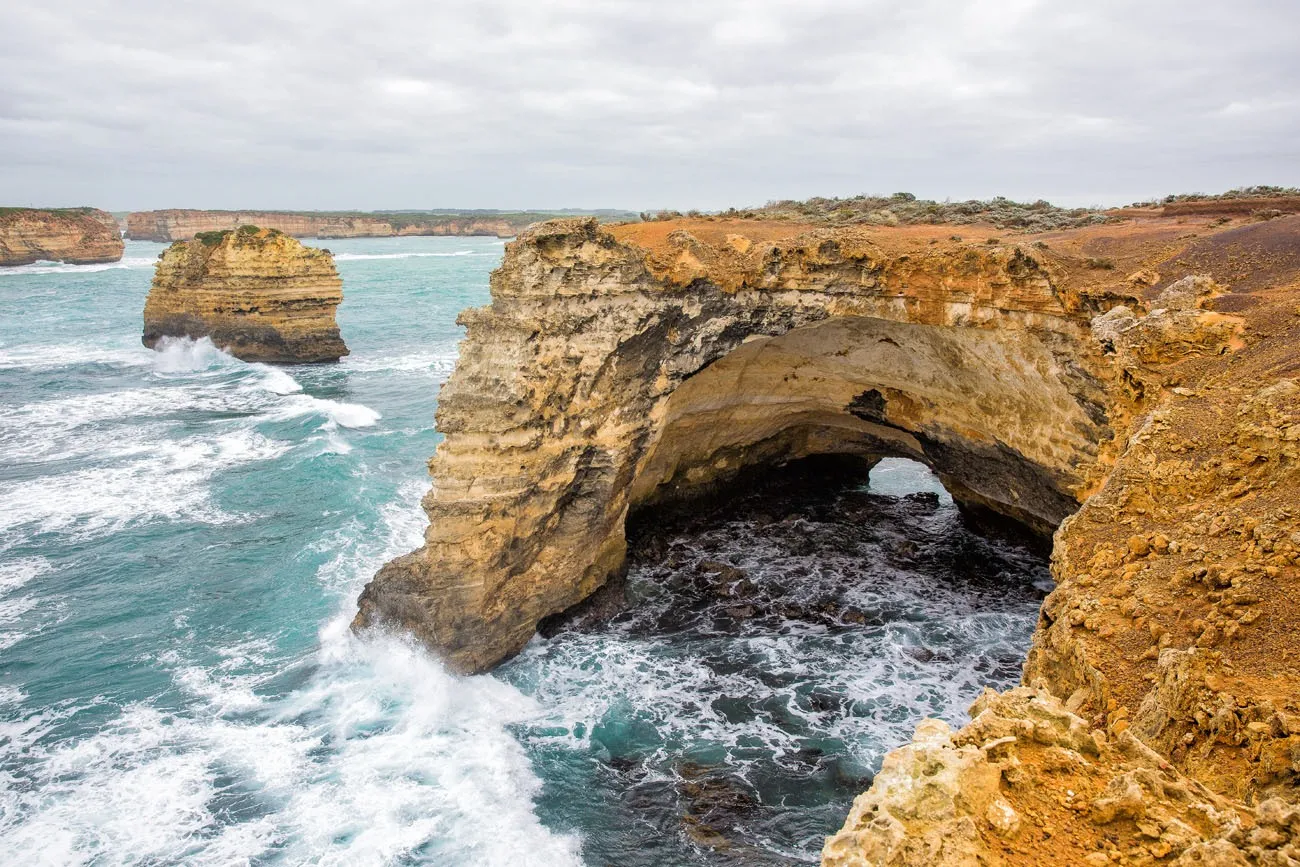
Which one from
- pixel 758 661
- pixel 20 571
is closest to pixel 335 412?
pixel 20 571

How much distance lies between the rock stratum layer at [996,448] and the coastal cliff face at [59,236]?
98.2m

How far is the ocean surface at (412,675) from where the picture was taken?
1045 cm

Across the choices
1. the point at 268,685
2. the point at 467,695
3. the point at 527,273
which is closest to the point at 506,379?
the point at 527,273

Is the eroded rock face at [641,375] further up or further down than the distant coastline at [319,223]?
further down

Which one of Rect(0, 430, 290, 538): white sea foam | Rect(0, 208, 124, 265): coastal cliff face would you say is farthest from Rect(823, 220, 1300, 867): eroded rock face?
Rect(0, 208, 124, 265): coastal cliff face

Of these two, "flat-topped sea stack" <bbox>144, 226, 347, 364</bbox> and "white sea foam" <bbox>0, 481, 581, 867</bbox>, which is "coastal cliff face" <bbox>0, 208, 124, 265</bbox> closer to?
"flat-topped sea stack" <bbox>144, 226, 347, 364</bbox>

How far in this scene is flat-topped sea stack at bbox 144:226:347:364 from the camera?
38.1 meters

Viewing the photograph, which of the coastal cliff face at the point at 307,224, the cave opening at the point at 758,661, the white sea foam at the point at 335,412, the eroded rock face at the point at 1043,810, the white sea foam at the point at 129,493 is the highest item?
the coastal cliff face at the point at 307,224

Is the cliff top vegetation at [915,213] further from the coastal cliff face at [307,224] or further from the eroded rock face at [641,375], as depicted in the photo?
the coastal cliff face at [307,224]

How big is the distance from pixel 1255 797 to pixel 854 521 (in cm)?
1612

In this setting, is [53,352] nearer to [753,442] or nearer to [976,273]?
[753,442]

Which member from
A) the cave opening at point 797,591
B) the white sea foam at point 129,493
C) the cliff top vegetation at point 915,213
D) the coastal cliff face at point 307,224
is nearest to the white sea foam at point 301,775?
the cave opening at point 797,591

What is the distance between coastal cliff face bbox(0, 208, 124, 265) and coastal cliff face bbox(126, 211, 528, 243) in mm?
12713

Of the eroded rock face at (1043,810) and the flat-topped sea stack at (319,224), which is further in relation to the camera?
the flat-topped sea stack at (319,224)
